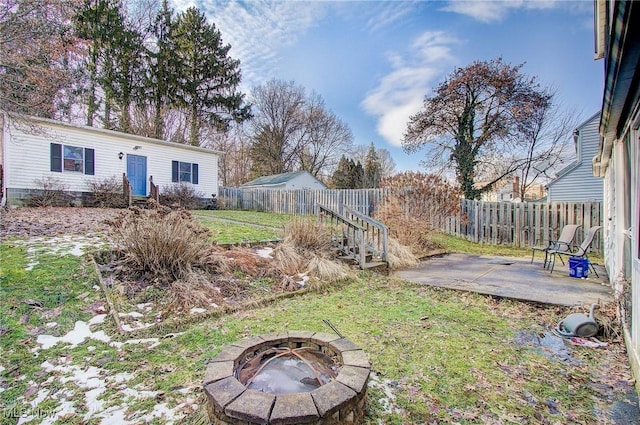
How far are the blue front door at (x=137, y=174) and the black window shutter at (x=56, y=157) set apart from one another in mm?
2347

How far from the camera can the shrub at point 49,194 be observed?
440 inches

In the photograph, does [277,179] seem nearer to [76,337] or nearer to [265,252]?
[265,252]

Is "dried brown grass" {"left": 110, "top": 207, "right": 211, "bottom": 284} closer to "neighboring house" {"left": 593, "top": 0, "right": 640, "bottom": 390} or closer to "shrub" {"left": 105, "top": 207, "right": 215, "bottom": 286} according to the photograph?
"shrub" {"left": 105, "top": 207, "right": 215, "bottom": 286}

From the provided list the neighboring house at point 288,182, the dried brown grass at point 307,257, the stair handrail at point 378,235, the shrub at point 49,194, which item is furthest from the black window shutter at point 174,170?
the stair handrail at point 378,235

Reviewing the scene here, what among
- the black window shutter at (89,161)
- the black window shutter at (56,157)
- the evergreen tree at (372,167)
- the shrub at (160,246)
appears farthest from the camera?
the evergreen tree at (372,167)

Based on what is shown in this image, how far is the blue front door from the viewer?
13.7 metres

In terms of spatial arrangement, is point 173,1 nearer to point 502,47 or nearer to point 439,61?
point 439,61

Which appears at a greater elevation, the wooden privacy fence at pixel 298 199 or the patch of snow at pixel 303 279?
the wooden privacy fence at pixel 298 199

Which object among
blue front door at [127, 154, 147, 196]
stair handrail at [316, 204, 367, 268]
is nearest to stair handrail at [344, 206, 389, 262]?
stair handrail at [316, 204, 367, 268]

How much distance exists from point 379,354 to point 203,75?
23.1 m

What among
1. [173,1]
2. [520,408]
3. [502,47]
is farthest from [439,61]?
[173,1]

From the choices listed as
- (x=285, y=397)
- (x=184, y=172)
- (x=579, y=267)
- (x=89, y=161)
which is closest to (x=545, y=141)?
(x=579, y=267)

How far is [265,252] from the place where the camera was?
6.09m

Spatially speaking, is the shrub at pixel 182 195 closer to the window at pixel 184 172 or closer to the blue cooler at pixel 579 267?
the window at pixel 184 172
